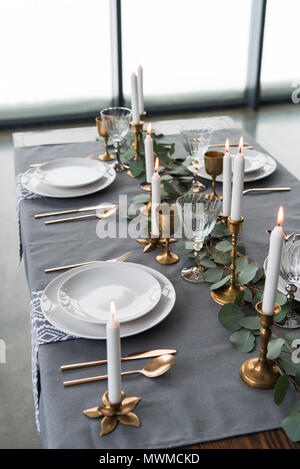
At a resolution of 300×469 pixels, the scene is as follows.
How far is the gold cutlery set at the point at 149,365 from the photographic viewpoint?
3.07ft

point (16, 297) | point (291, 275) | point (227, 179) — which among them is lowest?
point (16, 297)

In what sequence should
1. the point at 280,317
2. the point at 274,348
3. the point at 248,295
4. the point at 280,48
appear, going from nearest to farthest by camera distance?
the point at 274,348 < the point at 280,317 < the point at 248,295 < the point at 280,48

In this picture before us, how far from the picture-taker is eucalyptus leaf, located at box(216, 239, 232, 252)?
1.25m

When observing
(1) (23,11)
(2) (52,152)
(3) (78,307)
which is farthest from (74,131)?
(1) (23,11)

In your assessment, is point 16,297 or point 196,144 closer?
point 196,144

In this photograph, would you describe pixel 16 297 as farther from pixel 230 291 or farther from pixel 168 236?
pixel 230 291

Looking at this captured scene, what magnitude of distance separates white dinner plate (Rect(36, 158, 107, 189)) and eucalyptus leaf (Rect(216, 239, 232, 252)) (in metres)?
0.52

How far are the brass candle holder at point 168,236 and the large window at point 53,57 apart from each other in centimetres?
286

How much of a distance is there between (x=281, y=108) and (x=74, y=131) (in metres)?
2.65

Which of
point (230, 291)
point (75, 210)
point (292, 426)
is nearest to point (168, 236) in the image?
point (230, 291)

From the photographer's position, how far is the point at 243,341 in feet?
3.26

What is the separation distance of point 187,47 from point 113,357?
3.61m

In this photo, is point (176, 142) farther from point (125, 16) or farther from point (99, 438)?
point (125, 16)
